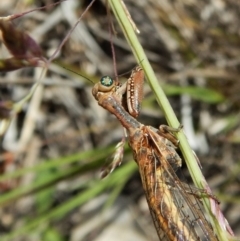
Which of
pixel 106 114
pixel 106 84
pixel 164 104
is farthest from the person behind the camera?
pixel 106 114

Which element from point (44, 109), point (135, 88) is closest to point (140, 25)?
point (44, 109)

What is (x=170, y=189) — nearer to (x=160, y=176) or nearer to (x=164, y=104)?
(x=160, y=176)

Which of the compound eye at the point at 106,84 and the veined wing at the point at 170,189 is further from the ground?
the compound eye at the point at 106,84

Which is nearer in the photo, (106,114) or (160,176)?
(160,176)

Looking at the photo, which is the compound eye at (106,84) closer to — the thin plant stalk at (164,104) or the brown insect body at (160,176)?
the brown insect body at (160,176)

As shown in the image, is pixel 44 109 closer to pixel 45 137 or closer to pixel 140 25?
pixel 45 137

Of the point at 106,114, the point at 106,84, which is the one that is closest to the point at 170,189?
the point at 106,84

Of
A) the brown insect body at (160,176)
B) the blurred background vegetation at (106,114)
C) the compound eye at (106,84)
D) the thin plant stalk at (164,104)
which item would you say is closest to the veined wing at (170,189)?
the brown insect body at (160,176)
